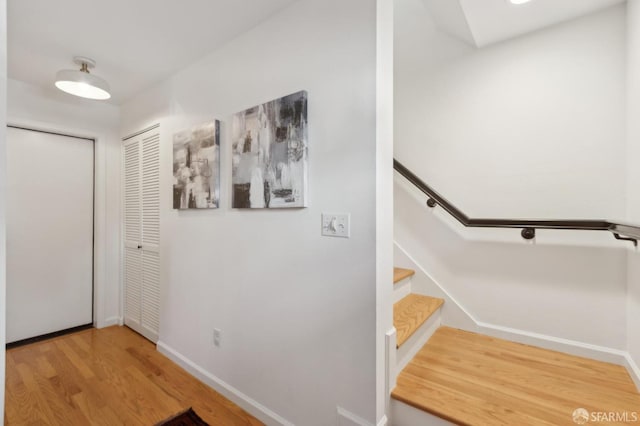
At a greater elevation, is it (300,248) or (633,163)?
(633,163)

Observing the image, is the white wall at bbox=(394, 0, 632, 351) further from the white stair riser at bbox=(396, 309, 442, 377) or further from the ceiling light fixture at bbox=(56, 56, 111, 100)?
the ceiling light fixture at bbox=(56, 56, 111, 100)

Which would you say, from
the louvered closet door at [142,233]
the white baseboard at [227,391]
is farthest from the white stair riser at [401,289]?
the louvered closet door at [142,233]

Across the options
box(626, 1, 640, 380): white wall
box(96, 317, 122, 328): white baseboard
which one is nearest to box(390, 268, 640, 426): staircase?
box(626, 1, 640, 380): white wall

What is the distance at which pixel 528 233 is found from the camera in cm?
180

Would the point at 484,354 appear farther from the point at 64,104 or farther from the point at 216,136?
the point at 64,104

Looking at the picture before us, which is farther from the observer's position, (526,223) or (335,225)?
(526,223)

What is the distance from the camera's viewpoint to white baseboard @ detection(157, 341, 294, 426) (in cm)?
156

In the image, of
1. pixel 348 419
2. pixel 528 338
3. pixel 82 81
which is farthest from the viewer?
pixel 82 81

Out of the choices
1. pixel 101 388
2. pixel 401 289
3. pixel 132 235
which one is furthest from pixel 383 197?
pixel 132 235

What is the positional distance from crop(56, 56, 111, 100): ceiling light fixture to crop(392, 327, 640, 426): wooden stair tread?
113 inches

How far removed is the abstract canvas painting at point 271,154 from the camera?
144cm

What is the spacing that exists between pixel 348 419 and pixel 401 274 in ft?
3.50

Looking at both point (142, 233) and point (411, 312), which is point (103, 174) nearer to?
point (142, 233)

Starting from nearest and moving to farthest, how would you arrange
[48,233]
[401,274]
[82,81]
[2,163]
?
[2,163], [82,81], [401,274], [48,233]
